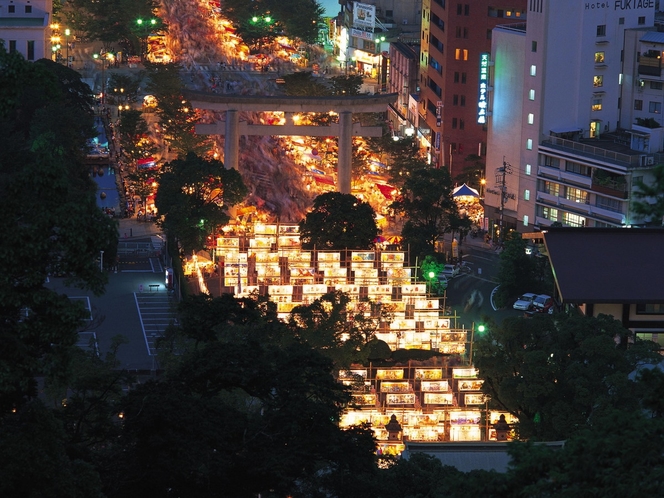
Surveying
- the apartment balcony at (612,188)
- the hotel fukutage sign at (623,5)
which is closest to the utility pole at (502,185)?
the apartment balcony at (612,188)

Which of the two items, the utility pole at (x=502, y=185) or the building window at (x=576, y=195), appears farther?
the utility pole at (x=502, y=185)

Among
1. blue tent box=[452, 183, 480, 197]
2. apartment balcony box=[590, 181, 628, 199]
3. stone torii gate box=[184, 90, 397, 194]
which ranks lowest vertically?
blue tent box=[452, 183, 480, 197]

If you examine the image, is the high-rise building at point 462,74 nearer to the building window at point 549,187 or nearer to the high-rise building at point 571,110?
the high-rise building at point 571,110

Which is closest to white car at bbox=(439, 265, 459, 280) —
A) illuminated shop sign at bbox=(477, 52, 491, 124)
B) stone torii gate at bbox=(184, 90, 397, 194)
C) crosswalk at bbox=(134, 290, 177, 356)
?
stone torii gate at bbox=(184, 90, 397, 194)

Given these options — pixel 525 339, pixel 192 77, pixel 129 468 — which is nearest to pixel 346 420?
pixel 525 339

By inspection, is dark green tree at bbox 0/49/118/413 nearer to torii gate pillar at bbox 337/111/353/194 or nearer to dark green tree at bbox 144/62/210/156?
torii gate pillar at bbox 337/111/353/194

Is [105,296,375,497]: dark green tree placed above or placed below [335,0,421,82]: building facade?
below

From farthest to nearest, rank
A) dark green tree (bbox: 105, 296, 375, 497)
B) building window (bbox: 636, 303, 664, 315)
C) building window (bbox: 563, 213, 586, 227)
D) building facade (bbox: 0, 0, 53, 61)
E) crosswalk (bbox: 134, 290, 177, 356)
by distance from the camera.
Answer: building facade (bbox: 0, 0, 53, 61)
building window (bbox: 563, 213, 586, 227)
crosswalk (bbox: 134, 290, 177, 356)
building window (bbox: 636, 303, 664, 315)
dark green tree (bbox: 105, 296, 375, 497)

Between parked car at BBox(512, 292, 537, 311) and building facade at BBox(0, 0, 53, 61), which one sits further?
building facade at BBox(0, 0, 53, 61)
